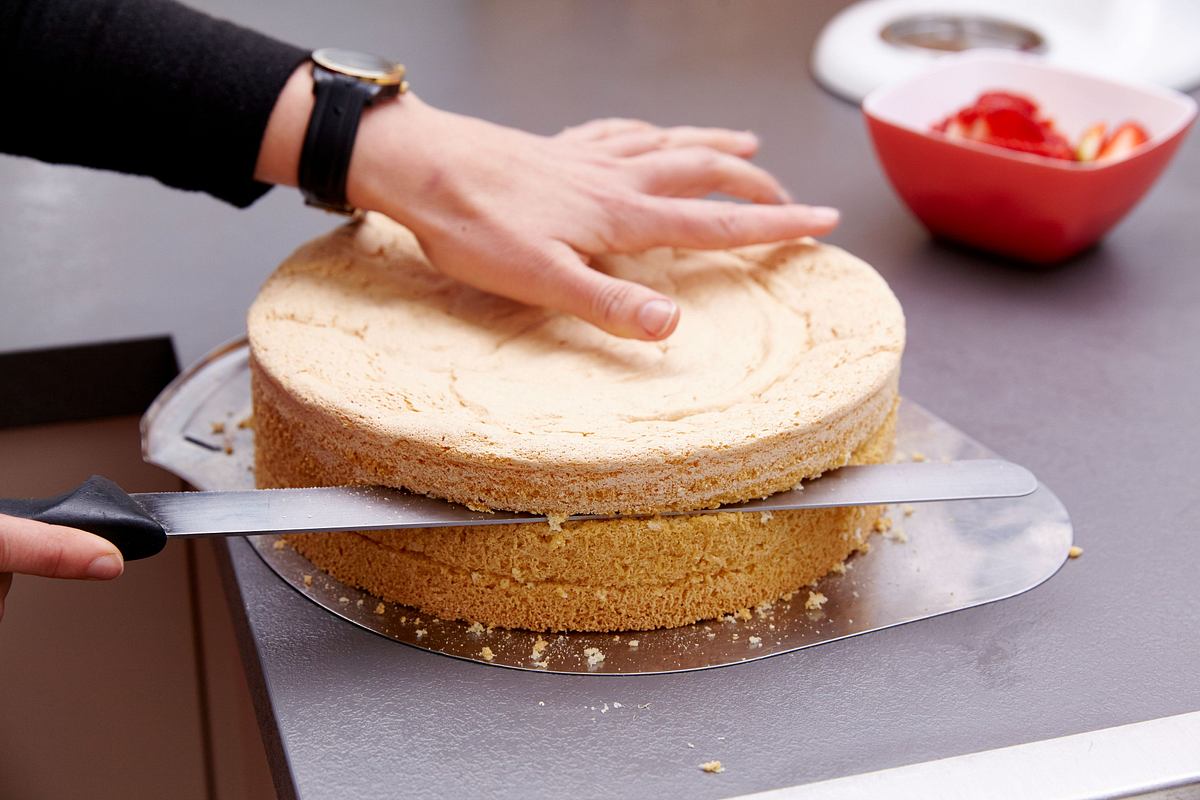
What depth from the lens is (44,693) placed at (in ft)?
4.09

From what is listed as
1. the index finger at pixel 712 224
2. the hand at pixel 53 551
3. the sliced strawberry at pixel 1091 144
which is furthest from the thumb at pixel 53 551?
the sliced strawberry at pixel 1091 144

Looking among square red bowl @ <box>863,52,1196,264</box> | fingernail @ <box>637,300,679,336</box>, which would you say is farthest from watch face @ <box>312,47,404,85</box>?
square red bowl @ <box>863,52,1196,264</box>

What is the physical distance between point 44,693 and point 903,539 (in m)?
0.90

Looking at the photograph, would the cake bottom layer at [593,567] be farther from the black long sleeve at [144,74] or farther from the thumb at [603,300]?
the black long sleeve at [144,74]

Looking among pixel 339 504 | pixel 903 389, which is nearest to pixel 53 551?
pixel 339 504

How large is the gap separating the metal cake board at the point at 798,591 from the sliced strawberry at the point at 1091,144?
1.49 ft

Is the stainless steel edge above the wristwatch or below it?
below

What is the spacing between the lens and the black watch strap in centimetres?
96

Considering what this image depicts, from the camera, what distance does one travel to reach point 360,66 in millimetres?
982

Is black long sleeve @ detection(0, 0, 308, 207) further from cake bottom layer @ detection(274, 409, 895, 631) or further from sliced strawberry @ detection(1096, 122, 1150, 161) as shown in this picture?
sliced strawberry @ detection(1096, 122, 1150, 161)

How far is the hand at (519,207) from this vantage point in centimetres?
93

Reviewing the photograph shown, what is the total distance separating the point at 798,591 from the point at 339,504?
325 millimetres

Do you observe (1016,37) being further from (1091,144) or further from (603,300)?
(603,300)

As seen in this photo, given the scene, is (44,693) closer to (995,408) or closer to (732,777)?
(732,777)
